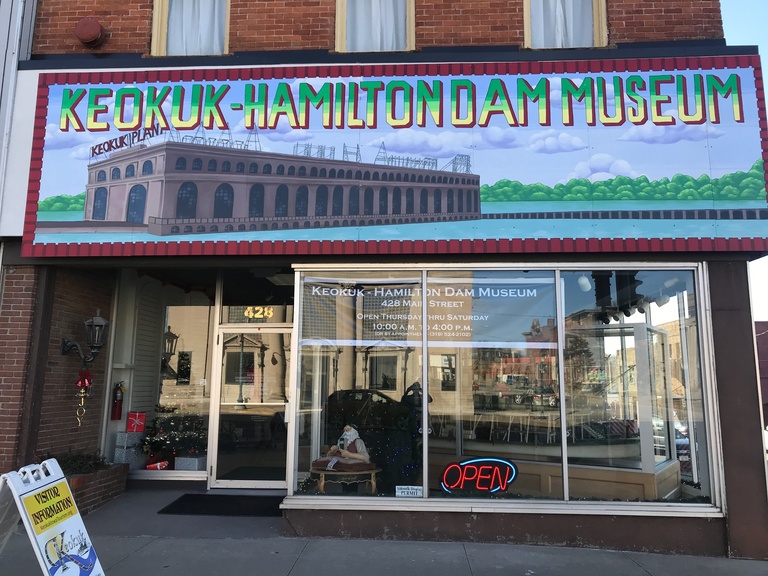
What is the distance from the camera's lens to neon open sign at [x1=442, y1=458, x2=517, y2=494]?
652 cm

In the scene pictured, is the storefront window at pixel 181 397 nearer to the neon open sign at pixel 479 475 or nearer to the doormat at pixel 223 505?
the doormat at pixel 223 505

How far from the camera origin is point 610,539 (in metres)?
6.16

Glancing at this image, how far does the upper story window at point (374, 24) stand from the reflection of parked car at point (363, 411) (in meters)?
4.24

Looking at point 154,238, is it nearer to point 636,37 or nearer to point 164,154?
point 164,154

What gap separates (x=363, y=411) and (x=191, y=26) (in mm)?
5345

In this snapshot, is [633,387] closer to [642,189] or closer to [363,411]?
[642,189]

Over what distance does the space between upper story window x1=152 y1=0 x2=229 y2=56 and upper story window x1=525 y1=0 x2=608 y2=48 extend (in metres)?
3.86

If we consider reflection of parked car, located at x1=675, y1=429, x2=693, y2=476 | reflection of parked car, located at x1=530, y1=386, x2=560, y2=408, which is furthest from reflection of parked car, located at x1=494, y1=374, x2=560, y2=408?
reflection of parked car, located at x1=675, y1=429, x2=693, y2=476

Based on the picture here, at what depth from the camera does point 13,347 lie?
22.8 ft

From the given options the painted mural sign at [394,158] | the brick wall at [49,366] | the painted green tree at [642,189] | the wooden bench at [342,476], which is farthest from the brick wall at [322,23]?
the wooden bench at [342,476]

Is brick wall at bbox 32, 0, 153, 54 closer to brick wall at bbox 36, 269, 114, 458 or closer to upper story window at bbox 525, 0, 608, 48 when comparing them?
brick wall at bbox 36, 269, 114, 458

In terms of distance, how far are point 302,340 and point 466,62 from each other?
368 centimetres

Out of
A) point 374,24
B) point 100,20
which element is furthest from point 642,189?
point 100,20

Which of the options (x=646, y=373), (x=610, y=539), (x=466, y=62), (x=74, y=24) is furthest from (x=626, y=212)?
(x=74, y=24)
